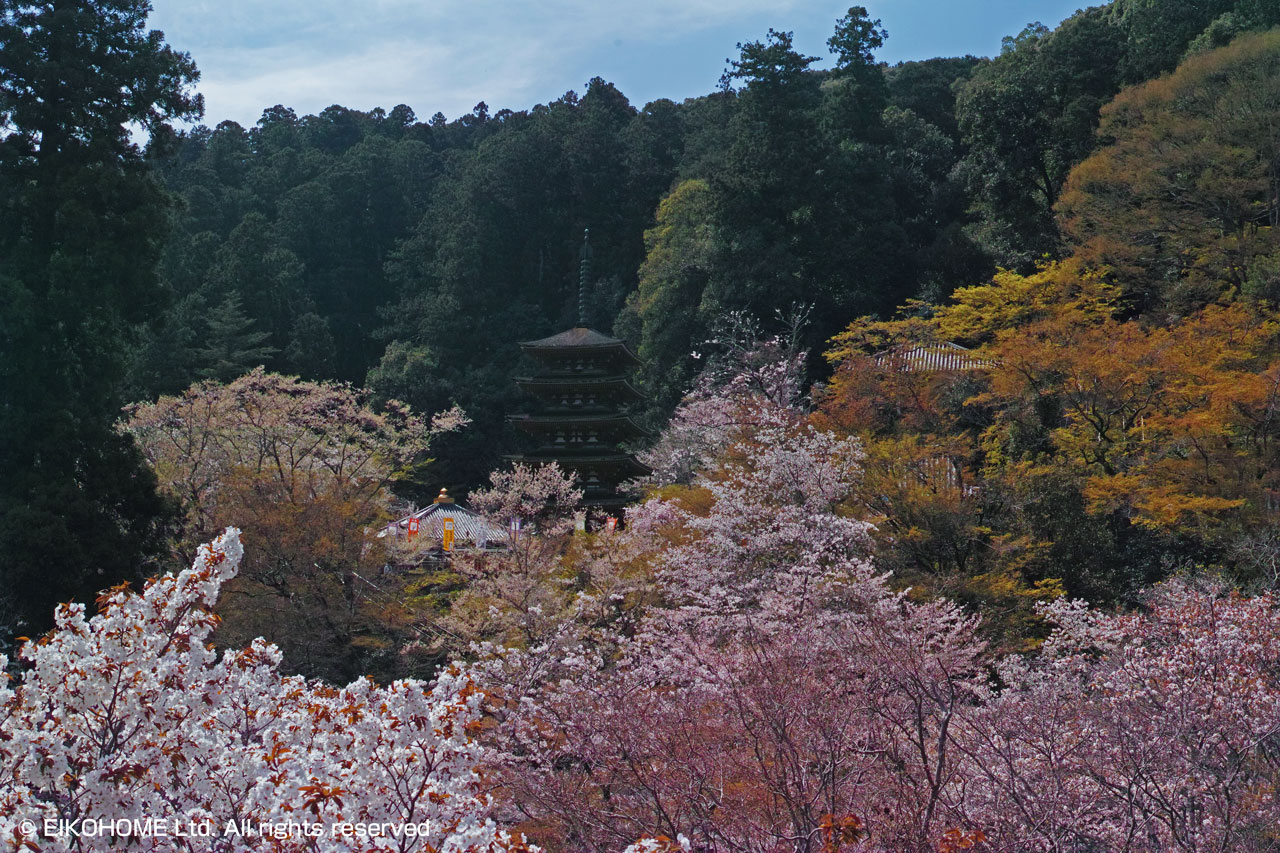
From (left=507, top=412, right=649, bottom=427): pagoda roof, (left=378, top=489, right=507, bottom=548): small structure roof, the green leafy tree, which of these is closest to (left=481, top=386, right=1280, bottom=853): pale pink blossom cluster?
the green leafy tree

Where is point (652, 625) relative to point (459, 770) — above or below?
below

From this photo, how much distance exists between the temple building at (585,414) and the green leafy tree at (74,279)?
9.01 m

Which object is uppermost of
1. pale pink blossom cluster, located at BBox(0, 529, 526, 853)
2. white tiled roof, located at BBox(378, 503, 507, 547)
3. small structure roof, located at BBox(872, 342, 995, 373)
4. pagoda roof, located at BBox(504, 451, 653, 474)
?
pale pink blossom cluster, located at BBox(0, 529, 526, 853)

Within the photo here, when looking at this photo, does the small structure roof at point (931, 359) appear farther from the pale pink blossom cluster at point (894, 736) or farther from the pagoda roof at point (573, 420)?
the pale pink blossom cluster at point (894, 736)

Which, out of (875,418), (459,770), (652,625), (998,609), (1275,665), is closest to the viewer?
(459,770)

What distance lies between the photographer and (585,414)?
23250mm

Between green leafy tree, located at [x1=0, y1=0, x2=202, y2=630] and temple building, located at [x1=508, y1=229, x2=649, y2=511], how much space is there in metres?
9.01

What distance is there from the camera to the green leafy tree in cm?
1353

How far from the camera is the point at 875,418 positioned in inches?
701

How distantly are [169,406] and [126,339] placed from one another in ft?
11.8

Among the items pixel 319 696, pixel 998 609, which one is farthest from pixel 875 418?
pixel 319 696

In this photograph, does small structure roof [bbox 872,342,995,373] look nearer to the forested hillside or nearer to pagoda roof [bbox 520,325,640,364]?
the forested hillside

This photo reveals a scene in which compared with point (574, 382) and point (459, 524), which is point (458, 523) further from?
point (574, 382)

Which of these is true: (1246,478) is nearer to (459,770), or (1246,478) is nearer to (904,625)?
(904,625)
